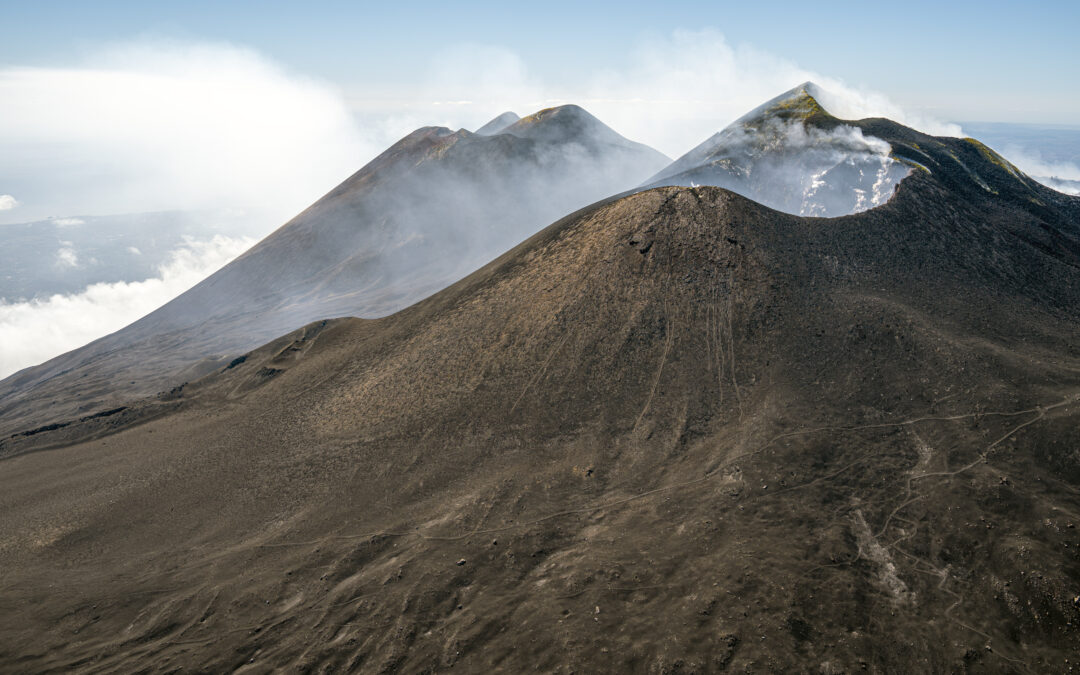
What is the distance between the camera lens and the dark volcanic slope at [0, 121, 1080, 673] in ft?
61.3

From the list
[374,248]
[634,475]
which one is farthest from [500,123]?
[634,475]

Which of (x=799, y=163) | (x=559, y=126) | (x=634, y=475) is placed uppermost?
(x=559, y=126)

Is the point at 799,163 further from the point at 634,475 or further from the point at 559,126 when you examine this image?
the point at 559,126

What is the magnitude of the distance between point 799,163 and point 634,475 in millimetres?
38732

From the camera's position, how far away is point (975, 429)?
2480cm

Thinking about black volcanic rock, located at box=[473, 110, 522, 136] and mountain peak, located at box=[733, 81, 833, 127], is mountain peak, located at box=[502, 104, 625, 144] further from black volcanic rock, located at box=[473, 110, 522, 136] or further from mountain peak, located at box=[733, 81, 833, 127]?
mountain peak, located at box=[733, 81, 833, 127]

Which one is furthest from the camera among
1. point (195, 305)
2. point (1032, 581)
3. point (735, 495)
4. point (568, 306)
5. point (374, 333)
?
point (195, 305)

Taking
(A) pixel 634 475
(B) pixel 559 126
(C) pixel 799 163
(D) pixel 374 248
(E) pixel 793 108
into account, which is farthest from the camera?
(B) pixel 559 126

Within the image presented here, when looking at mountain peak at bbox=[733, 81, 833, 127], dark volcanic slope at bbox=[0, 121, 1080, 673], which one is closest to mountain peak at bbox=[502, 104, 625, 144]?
mountain peak at bbox=[733, 81, 833, 127]

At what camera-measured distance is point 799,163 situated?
2012 inches

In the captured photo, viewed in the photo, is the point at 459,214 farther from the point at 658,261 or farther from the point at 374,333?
the point at 658,261

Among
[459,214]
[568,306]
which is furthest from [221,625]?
[459,214]

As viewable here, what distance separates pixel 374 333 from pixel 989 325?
40.0m

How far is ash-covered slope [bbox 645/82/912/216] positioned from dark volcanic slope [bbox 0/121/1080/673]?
4273mm
